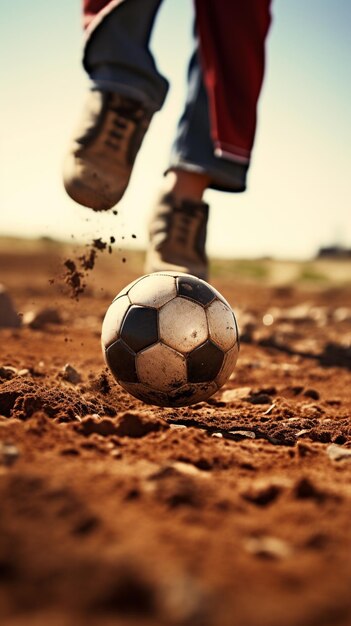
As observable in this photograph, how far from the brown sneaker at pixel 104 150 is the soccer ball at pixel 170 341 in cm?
127

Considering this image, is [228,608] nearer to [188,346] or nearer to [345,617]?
[345,617]

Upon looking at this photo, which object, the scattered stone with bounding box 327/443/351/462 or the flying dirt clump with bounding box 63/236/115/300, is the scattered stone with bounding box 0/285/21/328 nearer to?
the flying dirt clump with bounding box 63/236/115/300

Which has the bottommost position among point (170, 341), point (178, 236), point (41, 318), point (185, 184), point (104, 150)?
point (41, 318)

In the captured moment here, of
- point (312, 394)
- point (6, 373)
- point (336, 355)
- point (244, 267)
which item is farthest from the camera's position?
point (244, 267)

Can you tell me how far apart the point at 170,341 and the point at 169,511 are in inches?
53.1

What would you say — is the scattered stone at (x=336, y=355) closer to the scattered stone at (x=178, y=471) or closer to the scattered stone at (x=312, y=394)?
the scattered stone at (x=312, y=394)

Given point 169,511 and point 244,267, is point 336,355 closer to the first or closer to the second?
point 169,511

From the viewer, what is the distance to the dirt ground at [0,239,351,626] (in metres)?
1.14

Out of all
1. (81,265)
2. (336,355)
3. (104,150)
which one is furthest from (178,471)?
(336,355)

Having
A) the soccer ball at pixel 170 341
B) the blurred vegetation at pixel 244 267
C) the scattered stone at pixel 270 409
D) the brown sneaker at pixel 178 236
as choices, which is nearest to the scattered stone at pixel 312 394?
the scattered stone at pixel 270 409

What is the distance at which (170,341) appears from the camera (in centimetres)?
286

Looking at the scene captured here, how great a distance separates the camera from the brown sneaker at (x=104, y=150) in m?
4.11

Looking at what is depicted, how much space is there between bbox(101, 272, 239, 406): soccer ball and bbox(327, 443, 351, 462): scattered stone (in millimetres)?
735

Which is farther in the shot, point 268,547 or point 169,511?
point 169,511
